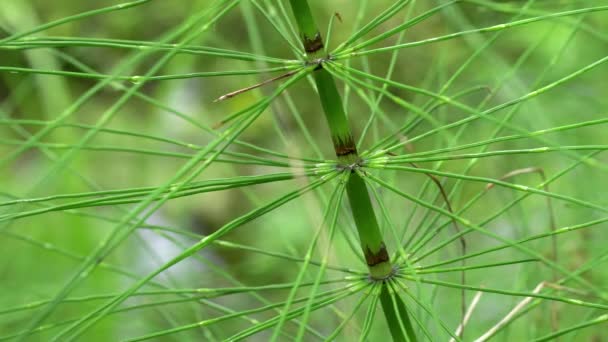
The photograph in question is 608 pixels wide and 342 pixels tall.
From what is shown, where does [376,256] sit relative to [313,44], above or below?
below

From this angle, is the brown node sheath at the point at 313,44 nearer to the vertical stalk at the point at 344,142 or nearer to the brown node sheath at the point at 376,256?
the vertical stalk at the point at 344,142

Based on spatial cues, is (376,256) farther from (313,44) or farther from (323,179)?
(313,44)

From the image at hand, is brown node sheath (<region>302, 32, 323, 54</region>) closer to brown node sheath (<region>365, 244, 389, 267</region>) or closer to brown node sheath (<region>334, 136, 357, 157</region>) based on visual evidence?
brown node sheath (<region>334, 136, 357, 157</region>)

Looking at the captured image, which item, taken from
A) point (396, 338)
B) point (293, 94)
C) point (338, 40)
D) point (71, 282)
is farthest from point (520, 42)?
point (71, 282)

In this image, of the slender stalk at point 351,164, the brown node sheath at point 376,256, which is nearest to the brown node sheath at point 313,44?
the slender stalk at point 351,164

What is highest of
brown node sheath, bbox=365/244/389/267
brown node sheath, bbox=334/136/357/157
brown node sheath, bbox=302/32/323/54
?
brown node sheath, bbox=302/32/323/54

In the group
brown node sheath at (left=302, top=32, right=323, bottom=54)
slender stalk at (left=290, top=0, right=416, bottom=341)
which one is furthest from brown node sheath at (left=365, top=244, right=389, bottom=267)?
brown node sheath at (left=302, top=32, right=323, bottom=54)

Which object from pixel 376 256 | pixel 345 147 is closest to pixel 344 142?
pixel 345 147
